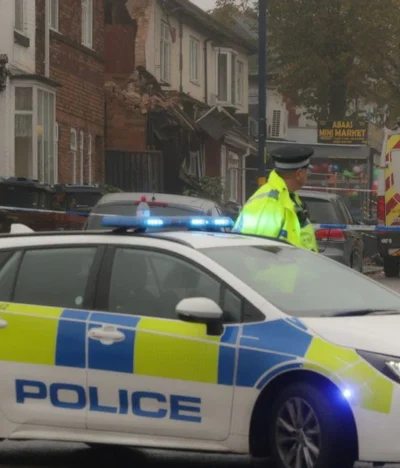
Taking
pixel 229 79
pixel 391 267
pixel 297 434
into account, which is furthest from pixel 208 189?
pixel 297 434

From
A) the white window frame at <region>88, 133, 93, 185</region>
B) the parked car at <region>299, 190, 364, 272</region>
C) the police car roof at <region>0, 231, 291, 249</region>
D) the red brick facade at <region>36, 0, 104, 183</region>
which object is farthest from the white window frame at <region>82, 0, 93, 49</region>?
the police car roof at <region>0, 231, 291, 249</region>

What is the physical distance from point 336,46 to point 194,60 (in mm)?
8079

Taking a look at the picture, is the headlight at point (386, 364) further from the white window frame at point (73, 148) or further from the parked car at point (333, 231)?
the white window frame at point (73, 148)

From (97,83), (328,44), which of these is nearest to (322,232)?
(97,83)

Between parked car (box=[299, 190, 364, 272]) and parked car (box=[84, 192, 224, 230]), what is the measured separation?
3.94m

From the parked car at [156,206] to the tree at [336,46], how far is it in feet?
123

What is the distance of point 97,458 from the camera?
933 cm

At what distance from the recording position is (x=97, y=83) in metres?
37.6

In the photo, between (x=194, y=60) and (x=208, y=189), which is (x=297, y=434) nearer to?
(x=208, y=189)

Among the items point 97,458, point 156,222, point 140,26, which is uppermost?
point 140,26

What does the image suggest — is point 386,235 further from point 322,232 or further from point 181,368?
point 181,368

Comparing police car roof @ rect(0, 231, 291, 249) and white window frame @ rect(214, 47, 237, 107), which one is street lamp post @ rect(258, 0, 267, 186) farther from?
white window frame @ rect(214, 47, 237, 107)

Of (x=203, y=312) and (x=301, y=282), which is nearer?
(x=203, y=312)

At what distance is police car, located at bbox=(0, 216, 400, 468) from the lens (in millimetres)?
7691
